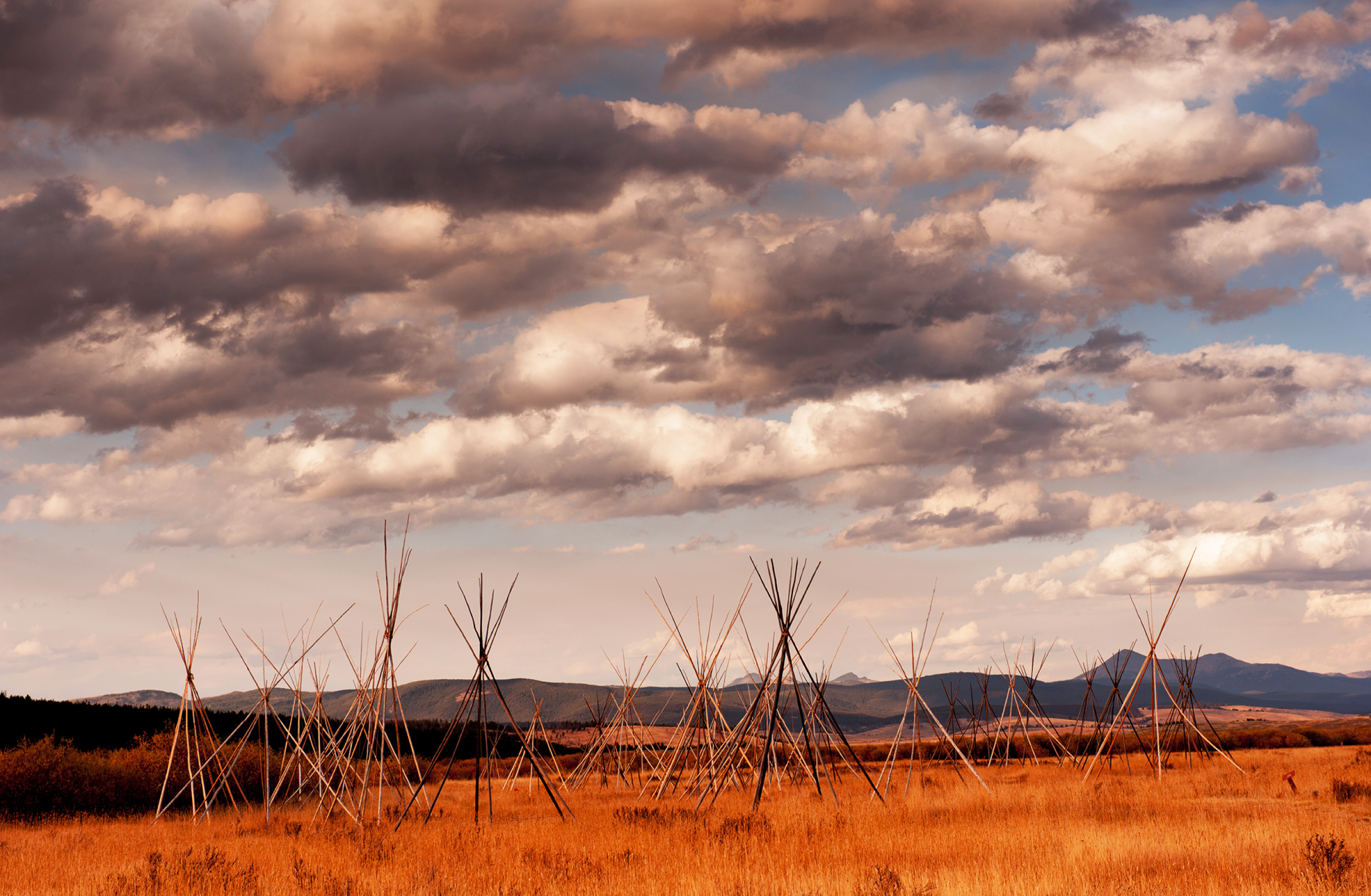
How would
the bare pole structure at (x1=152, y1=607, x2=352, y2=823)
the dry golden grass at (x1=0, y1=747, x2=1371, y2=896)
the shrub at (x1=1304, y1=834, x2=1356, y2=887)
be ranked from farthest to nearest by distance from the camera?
1. the bare pole structure at (x1=152, y1=607, x2=352, y2=823)
2. the dry golden grass at (x1=0, y1=747, x2=1371, y2=896)
3. the shrub at (x1=1304, y1=834, x2=1356, y2=887)

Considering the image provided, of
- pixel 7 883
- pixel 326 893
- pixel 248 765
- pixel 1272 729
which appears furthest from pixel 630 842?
pixel 1272 729

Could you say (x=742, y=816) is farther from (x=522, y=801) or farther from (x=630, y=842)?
(x=522, y=801)

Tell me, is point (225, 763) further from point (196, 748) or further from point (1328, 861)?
point (1328, 861)

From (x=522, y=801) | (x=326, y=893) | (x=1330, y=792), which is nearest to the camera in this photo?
(x=326, y=893)

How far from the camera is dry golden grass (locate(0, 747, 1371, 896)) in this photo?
9820 mm

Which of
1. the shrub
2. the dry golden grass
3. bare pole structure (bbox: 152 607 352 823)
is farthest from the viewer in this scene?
bare pole structure (bbox: 152 607 352 823)

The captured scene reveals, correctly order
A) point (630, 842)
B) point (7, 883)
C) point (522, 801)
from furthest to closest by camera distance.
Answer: point (522, 801), point (630, 842), point (7, 883)

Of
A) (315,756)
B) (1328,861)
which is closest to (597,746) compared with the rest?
(315,756)

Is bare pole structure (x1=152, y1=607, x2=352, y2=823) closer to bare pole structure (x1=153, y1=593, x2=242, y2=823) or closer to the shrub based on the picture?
bare pole structure (x1=153, y1=593, x2=242, y2=823)

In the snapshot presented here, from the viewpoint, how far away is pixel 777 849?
40.2ft

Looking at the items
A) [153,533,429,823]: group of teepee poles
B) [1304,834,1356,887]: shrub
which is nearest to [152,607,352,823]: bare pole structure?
[153,533,429,823]: group of teepee poles

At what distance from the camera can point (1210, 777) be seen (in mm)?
21891

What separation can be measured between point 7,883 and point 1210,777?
74.1 ft

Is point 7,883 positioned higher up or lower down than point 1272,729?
higher up
